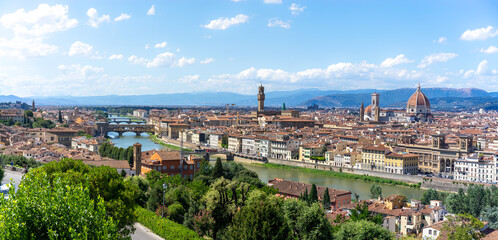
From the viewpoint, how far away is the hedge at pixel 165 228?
8734 mm

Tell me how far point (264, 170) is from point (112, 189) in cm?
2168

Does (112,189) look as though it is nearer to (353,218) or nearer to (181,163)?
(353,218)

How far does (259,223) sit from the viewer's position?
341 inches

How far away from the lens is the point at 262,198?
9484 millimetres

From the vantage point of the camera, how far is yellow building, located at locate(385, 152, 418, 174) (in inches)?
1009

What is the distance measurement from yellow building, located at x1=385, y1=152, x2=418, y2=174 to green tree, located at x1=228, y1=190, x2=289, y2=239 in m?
→ 18.2

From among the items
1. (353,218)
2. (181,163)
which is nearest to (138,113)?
(181,163)

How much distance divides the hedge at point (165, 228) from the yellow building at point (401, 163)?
18681mm

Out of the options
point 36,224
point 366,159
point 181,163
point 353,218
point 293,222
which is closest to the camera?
point 36,224

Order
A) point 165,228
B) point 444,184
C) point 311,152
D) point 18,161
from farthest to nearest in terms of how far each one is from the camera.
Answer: point 311,152
point 444,184
point 18,161
point 165,228

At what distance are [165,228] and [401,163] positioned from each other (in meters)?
19.3

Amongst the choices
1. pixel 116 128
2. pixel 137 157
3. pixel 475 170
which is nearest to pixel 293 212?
pixel 137 157

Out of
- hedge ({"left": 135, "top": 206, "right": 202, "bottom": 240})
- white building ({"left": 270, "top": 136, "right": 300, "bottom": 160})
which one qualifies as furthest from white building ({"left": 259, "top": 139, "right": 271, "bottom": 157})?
hedge ({"left": 135, "top": 206, "right": 202, "bottom": 240})

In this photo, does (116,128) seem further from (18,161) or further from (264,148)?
(18,161)
